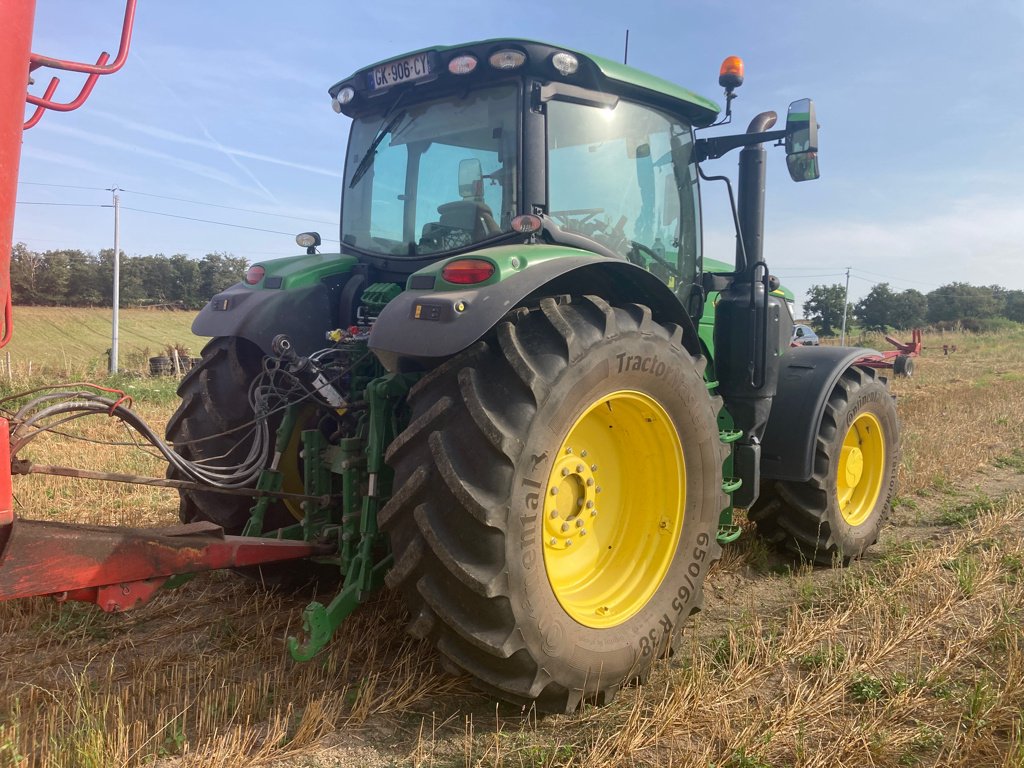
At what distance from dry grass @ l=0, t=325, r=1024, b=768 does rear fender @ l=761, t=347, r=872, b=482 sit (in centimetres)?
61

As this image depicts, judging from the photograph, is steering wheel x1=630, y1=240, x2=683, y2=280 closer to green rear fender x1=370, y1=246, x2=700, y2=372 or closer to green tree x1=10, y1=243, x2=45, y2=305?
green rear fender x1=370, y1=246, x2=700, y2=372

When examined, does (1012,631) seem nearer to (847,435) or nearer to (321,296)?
(847,435)

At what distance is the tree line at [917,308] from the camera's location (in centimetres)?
4603

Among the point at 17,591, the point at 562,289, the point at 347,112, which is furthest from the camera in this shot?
the point at 347,112

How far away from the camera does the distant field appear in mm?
22453

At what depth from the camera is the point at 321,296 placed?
3490mm

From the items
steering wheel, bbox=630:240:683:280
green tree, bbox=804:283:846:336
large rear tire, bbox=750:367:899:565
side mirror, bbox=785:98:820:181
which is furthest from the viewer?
green tree, bbox=804:283:846:336

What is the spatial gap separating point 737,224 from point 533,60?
5.02 feet

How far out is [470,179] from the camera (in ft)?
10.8

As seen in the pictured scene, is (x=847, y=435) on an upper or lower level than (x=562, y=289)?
lower

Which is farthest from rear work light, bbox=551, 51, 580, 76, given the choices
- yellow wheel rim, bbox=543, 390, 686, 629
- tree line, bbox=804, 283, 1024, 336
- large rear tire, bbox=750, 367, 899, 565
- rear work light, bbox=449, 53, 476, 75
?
tree line, bbox=804, 283, 1024, 336

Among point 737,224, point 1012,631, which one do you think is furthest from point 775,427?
point 1012,631

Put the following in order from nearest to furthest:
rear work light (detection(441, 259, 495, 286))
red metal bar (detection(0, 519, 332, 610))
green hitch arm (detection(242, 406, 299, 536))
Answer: red metal bar (detection(0, 519, 332, 610)), rear work light (detection(441, 259, 495, 286)), green hitch arm (detection(242, 406, 299, 536))

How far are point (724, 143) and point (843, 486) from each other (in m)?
2.19
